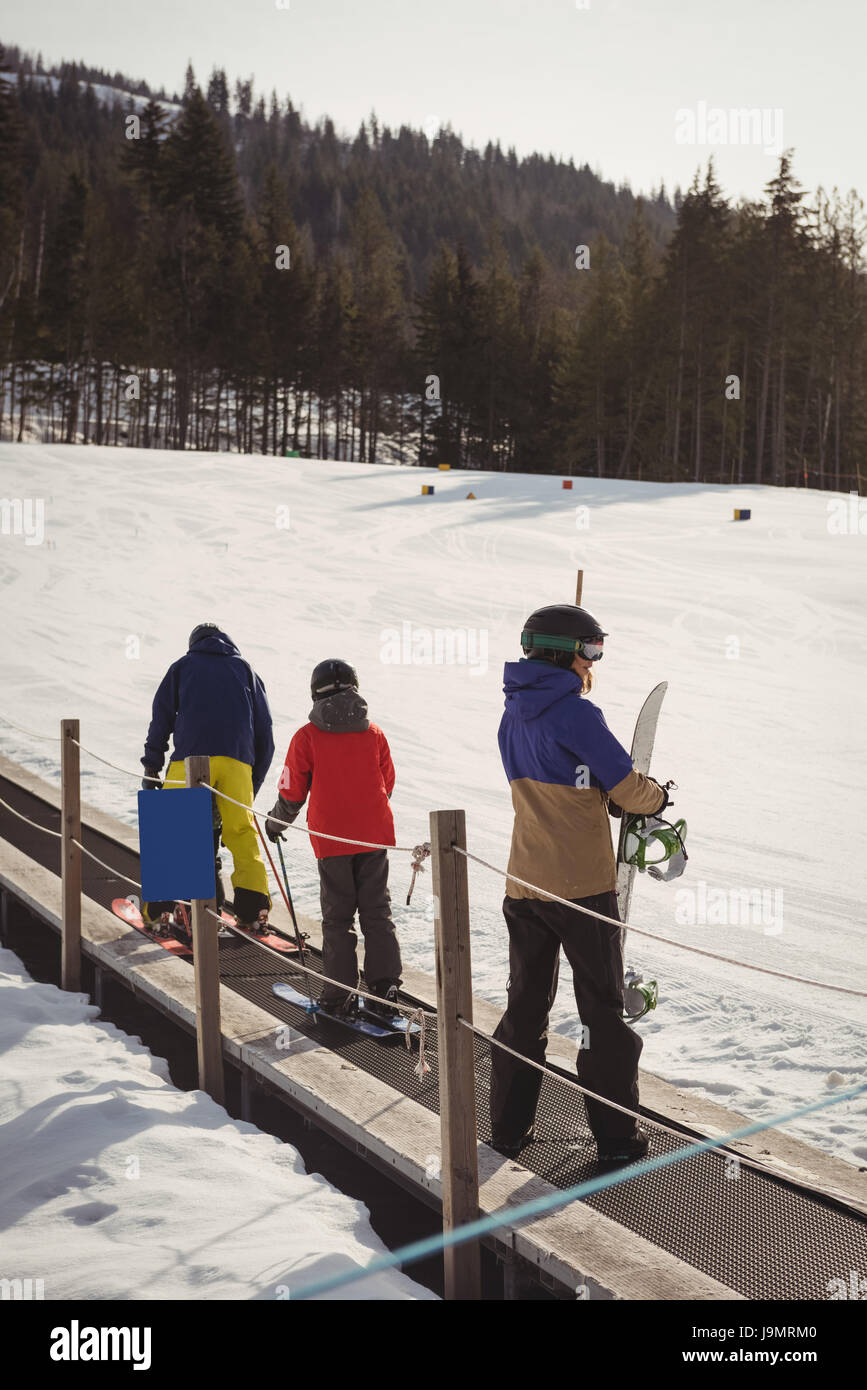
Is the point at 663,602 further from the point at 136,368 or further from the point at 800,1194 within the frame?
the point at 136,368

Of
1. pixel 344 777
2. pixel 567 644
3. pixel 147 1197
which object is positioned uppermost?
pixel 567 644

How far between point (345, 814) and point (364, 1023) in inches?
36.7

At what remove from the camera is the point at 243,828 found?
618cm

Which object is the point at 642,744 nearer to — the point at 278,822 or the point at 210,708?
the point at 278,822

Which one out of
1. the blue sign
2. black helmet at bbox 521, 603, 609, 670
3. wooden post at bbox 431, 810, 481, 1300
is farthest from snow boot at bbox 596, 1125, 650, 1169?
the blue sign

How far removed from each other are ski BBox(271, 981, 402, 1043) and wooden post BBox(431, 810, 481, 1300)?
1.67m

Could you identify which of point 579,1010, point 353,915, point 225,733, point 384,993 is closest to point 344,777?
point 353,915

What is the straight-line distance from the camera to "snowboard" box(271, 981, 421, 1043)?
504 cm

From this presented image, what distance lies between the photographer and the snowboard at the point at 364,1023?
504 cm

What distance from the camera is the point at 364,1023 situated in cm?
516

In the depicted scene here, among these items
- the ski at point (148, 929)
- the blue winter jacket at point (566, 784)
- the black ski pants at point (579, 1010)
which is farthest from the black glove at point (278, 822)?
the blue winter jacket at point (566, 784)

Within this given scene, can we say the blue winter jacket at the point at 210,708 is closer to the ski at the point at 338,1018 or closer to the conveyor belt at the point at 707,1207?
the ski at the point at 338,1018

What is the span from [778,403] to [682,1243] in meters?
47.6

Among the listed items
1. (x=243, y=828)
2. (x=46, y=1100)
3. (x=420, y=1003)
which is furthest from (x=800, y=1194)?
(x=243, y=828)
